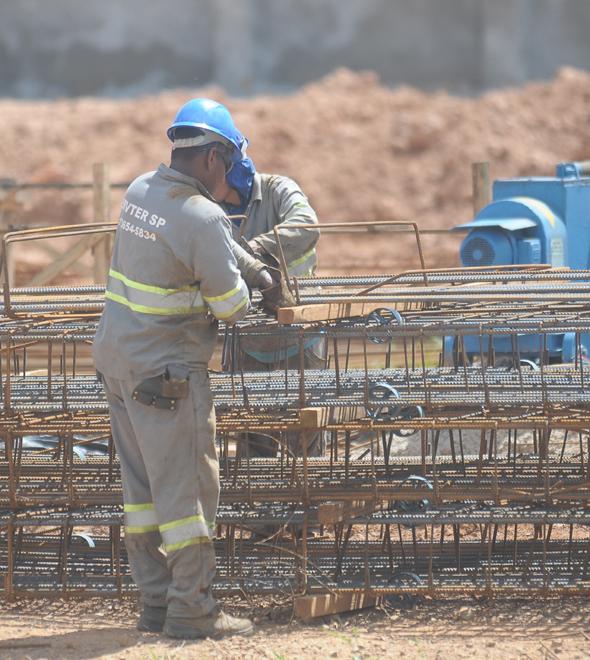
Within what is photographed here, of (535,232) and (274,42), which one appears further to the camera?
(274,42)

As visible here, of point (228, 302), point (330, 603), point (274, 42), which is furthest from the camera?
point (274, 42)

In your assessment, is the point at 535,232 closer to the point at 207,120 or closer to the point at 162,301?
the point at 207,120

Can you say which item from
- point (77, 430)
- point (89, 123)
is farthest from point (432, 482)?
point (89, 123)

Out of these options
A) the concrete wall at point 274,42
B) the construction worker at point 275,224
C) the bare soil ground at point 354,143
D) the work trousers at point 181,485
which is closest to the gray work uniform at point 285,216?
the construction worker at point 275,224

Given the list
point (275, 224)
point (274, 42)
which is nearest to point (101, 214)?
point (275, 224)

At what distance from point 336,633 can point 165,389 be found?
122 centimetres

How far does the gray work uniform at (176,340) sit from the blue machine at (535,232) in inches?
143

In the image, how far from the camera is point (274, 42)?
2612 cm

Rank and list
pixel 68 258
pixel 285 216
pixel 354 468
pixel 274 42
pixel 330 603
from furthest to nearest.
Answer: pixel 274 42
pixel 68 258
pixel 285 216
pixel 354 468
pixel 330 603

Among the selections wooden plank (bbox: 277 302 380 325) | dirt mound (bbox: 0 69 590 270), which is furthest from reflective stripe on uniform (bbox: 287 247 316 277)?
dirt mound (bbox: 0 69 590 270)

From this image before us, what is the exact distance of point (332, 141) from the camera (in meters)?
24.0

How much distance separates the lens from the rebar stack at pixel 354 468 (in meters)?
5.40

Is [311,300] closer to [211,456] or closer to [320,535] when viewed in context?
[211,456]

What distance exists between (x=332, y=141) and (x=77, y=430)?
62.5 feet
